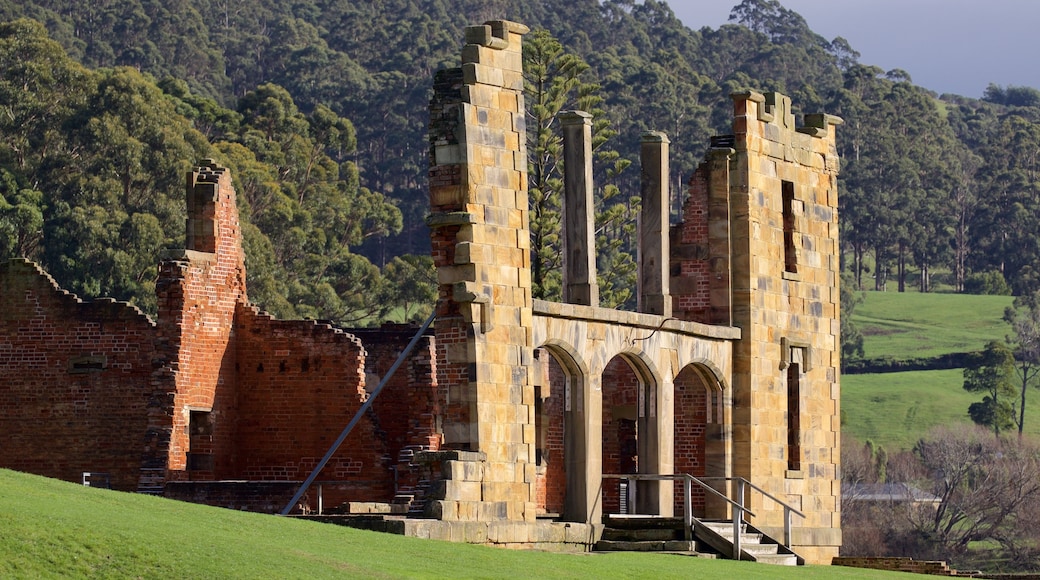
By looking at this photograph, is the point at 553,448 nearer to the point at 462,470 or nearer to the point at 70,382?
the point at 70,382

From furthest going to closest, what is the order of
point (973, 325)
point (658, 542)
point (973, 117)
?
point (973, 117) → point (973, 325) → point (658, 542)

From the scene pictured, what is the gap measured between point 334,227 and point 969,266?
5578 cm

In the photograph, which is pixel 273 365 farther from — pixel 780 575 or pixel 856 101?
pixel 856 101

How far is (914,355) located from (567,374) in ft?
251

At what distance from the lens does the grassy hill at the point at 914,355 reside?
89750 mm

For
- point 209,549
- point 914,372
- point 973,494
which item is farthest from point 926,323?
point 209,549

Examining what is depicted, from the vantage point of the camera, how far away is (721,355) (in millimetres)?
30438

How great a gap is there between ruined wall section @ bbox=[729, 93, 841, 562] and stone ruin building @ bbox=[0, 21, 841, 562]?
0.14ft

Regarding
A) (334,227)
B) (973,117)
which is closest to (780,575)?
(334,227)

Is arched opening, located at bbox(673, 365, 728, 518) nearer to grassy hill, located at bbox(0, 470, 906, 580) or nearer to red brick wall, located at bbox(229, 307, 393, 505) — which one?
red brick wall, located at bbox(229, 307, 393, 505)

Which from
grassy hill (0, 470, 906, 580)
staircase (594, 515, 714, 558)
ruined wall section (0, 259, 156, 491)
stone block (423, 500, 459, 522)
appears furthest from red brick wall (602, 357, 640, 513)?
stone block (423, 500, 459, 522)

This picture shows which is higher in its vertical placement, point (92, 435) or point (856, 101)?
point (856, 101)

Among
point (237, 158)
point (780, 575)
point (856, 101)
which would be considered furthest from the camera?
point (856, 101)

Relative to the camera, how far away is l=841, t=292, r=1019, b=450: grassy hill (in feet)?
294
